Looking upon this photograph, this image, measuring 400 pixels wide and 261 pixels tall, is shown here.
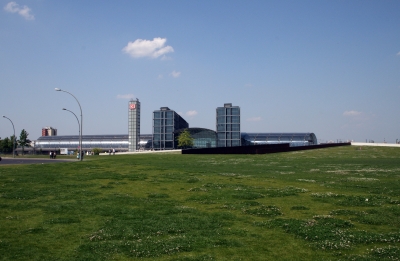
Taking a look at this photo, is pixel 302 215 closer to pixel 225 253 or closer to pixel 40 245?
pixel 225 253

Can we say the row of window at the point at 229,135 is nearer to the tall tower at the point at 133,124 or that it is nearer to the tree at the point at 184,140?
the tree at the point at 184,140

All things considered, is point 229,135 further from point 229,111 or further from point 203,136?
point 203,136

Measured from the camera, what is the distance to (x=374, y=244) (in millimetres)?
9742

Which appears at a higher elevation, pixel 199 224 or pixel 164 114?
pixel 164 114

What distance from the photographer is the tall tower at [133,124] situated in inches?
7195

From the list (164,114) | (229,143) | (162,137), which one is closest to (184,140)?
(162,137)

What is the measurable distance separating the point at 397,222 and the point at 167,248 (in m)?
8.28

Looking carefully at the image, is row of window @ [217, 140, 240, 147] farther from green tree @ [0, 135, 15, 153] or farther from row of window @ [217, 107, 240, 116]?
green tree @ [0, 135, 15, 153]

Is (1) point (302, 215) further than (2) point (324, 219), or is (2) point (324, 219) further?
(1) point (302, 215)

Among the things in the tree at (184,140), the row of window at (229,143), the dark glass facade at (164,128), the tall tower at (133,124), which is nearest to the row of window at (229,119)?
the row of window at (229,143)

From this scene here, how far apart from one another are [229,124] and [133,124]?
51395 mm

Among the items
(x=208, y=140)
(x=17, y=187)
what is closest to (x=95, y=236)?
(x=17, y=187)

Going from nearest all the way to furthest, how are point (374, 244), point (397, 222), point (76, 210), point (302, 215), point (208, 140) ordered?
point (374, 244) < point (397, 222) < point (302, 215) < point (76, 210) < point (208, 140)

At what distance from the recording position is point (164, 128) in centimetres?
17700
